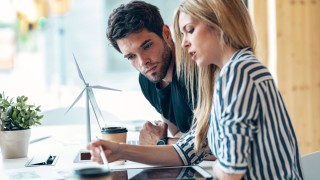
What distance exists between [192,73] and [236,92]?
1.64 feet

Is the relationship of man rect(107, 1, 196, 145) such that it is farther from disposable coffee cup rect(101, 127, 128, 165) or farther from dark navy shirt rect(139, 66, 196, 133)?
disposable coffee cup rect(101, 127, 128, 165)

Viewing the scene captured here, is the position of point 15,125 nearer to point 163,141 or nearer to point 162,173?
point 163,141

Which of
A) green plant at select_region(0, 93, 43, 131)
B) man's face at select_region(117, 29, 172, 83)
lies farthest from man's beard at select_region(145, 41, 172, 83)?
green plant at select_region(0, 93, 43, 131)

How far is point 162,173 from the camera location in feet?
4.35

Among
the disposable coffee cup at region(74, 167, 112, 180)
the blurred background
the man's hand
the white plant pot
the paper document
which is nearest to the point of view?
the disposable coffee cup at region(74, 167, 112, 180)

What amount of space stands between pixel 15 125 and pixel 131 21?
59 centimetres

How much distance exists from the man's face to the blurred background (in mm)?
323

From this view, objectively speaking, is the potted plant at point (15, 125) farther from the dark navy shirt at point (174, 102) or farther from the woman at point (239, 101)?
the woman at point (239, 101)

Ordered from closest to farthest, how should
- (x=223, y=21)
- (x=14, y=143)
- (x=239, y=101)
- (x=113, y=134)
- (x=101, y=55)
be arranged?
1. (x=239, y=101)
2. (x=223, y=21)
3. (x=113, y=134)
4. (x=14, y=143)
5. (x=101, y=55)

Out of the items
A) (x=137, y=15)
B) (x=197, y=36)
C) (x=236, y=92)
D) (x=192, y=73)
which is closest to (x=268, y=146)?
(x=236, y=92)

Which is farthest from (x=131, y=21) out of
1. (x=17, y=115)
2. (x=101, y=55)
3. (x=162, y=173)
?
(x=101, y=55)

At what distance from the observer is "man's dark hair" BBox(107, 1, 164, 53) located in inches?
68.4

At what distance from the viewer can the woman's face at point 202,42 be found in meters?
1.26

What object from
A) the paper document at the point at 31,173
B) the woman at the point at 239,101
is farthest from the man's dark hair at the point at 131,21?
the paper document at the point at 31,173
